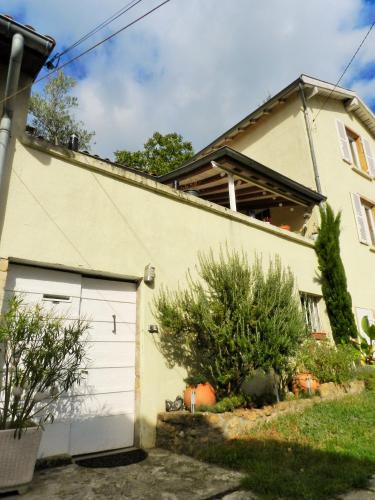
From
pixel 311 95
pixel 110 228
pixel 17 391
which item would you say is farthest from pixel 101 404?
pixel 311 95

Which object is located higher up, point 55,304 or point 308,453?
point 55,304

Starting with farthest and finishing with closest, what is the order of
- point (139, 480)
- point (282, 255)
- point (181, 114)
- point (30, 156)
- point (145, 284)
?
point (181, 114) < point (282, 255) < point (145, 284) < point (30, 156) < point (139, 480)

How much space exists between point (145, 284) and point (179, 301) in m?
0.62

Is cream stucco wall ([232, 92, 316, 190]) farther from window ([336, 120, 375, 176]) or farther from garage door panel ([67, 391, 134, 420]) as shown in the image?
garage door panel ([67, 391, 134, 420])

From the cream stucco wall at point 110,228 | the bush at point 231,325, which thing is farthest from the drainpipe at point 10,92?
the bush at point 231,325

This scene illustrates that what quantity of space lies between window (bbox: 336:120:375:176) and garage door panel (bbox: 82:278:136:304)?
10710 millimetres

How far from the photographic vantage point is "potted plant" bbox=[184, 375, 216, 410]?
5020 millimetres

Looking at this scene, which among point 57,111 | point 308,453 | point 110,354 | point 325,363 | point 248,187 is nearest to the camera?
point 308,453

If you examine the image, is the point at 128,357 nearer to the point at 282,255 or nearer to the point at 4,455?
the point at 4,455

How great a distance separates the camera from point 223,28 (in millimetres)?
6070

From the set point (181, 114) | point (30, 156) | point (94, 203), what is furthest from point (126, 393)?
point (181, 114)

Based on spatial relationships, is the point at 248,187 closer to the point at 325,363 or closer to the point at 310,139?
A: the point at 310,139

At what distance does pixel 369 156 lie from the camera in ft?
44.4

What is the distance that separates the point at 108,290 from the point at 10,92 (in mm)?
3059
